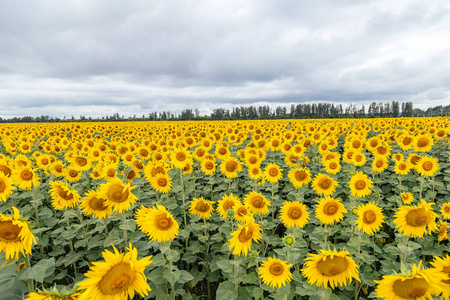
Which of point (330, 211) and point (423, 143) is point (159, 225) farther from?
point (423, 143)

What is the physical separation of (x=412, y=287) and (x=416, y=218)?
1932 millimetres

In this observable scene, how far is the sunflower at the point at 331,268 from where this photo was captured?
9.05 feet

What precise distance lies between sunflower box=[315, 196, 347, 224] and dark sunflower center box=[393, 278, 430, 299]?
7.09 feet

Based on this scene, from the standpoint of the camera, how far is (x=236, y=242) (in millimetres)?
3410

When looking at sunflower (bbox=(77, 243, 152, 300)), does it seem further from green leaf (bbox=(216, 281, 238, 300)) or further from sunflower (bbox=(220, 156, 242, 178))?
sunflower (bbox=(220, 156, 242, 178))

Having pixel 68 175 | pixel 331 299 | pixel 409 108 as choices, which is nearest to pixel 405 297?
pixel 331 299

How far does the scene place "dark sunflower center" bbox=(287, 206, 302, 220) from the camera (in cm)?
455

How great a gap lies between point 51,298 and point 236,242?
89.0 inches

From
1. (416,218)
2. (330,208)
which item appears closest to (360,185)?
(330,208)

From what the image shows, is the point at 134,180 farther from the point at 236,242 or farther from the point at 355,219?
the point at 355,219

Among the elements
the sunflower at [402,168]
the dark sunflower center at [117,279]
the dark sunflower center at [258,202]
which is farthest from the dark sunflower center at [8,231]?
the sunflower at [402,168]

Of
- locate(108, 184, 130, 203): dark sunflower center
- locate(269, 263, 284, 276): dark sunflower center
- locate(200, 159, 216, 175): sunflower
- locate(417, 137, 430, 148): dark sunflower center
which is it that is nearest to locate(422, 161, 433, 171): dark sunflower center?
locate(417, 137, 430, 148): dark sunflower center

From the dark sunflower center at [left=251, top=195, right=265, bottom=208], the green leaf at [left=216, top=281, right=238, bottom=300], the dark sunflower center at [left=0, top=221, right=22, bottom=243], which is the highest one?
the dark sunflower center at [left=0, top=221, right=22, bottom=243]

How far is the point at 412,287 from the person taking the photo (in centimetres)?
224
